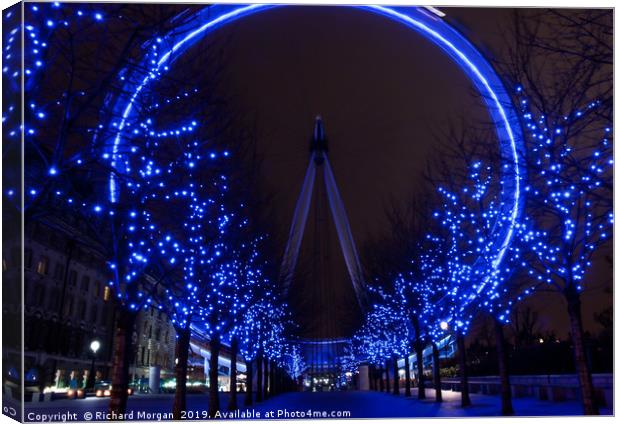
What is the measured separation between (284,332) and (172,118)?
1169 inches

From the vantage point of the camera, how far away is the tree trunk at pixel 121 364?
13773 millimetres

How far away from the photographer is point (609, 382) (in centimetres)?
1769

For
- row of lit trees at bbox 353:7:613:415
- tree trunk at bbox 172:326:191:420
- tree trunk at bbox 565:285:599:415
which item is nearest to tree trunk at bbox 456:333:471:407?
row of lit trees at bbox 353:7:613:415

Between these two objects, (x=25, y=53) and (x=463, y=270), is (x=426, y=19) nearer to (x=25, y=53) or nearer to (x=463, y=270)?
(x=463, y=270)

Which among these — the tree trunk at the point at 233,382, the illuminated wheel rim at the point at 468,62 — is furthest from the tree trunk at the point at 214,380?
the illuminated wheel rim at the point at 468,62

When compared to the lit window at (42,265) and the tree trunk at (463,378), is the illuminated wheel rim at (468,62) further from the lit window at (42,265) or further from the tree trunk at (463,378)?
the lit window at (42,265)

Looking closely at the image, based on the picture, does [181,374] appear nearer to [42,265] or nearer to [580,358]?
[580,358]

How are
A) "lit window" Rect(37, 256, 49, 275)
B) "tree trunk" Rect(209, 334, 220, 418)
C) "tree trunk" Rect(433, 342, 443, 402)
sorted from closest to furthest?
"tree trunk" Rect(209, 334, 220, 418) < "tree trunk" Rect(433, 342, 443, 402) < "lit window" Rect(37, 256, 49, 275)

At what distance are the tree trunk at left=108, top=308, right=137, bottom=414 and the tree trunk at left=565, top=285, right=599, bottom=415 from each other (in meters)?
10.2

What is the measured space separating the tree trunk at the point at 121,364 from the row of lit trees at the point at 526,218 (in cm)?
909

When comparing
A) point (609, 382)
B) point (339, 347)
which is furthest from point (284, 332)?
point (339, 347)

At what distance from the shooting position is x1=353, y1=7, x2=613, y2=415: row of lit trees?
38.5 ft

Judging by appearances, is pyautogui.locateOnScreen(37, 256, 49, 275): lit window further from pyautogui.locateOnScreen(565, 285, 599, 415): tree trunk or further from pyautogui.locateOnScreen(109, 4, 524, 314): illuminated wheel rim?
pyautogui.locateOnScreen(565, 285, 599, 415): tree trunk

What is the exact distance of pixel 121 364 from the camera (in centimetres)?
1411
